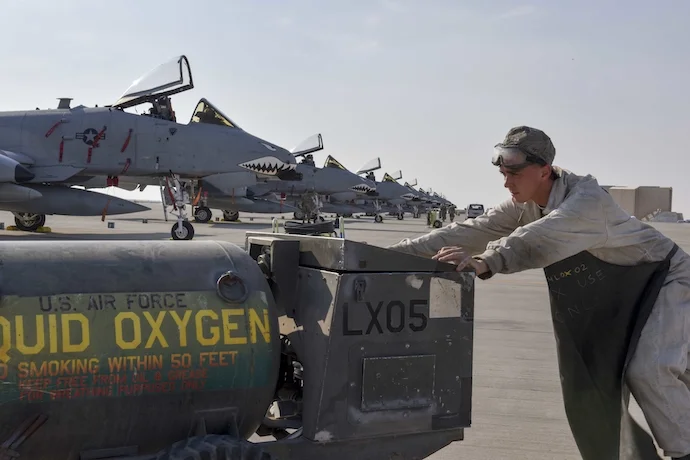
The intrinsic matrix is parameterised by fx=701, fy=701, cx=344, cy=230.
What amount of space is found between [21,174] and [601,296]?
45.7 feet

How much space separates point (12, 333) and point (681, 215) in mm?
113476

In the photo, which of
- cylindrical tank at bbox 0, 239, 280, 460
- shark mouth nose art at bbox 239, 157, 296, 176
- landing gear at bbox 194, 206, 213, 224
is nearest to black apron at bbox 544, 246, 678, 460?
cylindrical tank at bbox 0, 239, 280, 460

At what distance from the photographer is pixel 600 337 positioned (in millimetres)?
3053

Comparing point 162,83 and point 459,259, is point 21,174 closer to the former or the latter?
point 162,83

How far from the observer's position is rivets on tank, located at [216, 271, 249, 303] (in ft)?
8.19

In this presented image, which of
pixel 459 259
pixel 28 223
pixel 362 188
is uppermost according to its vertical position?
pixel 362 188

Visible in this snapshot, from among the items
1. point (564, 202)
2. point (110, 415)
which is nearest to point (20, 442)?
point (110, 415)

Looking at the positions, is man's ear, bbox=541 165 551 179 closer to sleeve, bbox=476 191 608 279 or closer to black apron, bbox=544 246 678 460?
sleeve, bbox=476 191 608 279

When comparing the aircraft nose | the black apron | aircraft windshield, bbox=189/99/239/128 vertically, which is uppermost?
aircraft windshield, bbox=189/99/239/128

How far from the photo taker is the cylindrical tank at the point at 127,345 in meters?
2.20

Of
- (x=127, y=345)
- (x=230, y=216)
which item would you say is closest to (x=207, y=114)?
(x=230, y=216)

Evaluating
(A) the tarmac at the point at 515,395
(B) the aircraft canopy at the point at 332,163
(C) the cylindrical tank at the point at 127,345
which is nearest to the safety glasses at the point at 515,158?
(C) the cylindrical tank at the point at 127,345

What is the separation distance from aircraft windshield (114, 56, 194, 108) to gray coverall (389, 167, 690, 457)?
1364 cm

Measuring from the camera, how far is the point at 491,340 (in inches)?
254
